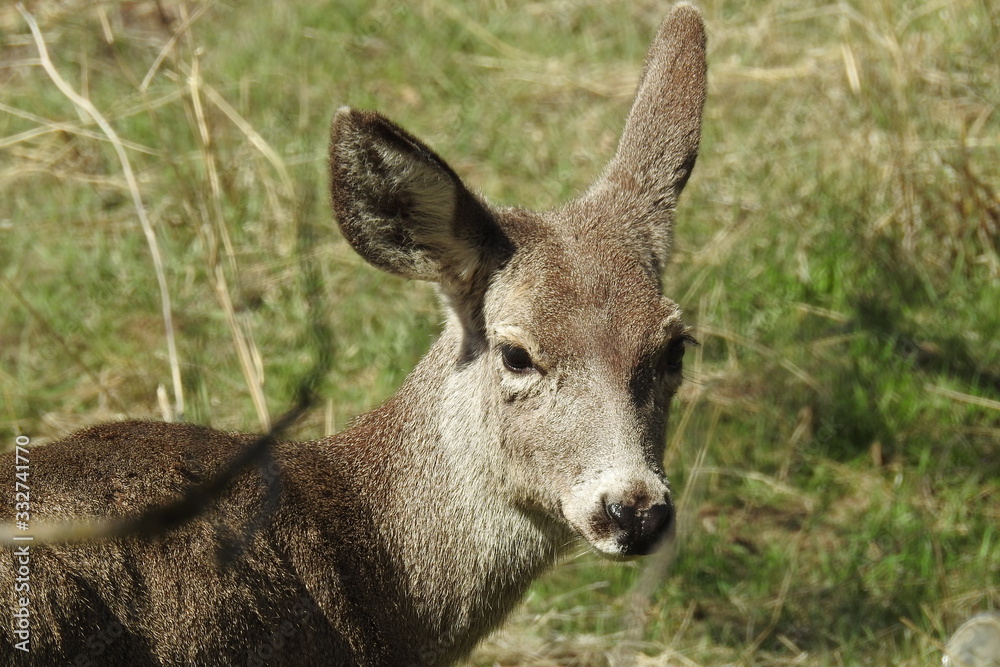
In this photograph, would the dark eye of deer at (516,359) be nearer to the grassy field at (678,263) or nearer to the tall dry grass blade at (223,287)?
the grassy field at (678,263)

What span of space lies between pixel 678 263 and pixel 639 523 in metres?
3.67

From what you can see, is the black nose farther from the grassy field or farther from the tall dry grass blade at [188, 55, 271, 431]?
the tall dry grass blade at [188, 55, 271, 431]

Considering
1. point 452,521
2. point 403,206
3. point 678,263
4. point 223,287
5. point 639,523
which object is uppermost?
point 403,206

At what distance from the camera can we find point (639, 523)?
3.63m

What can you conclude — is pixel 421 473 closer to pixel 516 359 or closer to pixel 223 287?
pixel 516 359

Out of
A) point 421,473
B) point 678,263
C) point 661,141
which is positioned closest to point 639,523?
point 421,473

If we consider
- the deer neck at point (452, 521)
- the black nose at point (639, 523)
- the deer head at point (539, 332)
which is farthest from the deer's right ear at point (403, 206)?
the black nose at point (639, 523)

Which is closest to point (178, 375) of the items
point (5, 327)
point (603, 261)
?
point (5, 327)

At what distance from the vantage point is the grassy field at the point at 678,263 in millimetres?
5730

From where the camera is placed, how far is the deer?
3.59 meters

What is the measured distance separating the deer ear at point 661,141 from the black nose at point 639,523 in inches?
44.6

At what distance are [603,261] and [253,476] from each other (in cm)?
132

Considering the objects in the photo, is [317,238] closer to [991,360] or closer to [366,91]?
[366,91]

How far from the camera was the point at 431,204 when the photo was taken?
4.06m
